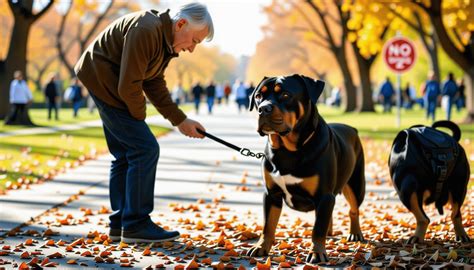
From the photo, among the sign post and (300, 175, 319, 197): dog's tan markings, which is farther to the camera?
the sign post

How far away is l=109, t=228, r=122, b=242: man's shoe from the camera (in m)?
6.26

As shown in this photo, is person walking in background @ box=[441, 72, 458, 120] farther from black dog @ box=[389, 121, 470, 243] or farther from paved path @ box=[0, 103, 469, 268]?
black dog @ box=[389, 121, 470, 243]

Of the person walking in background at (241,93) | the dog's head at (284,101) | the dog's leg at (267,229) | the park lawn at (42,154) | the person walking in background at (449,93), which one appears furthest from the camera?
the person walking in background at (241,93)

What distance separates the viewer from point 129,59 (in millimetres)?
5668

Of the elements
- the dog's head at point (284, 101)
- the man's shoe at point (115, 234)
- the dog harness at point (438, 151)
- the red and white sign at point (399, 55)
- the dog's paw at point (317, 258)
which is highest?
the red and white sign at point (399, 55)

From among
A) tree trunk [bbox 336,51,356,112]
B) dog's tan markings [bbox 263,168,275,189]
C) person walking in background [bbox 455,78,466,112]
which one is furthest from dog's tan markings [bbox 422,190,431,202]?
tree trunk [bbox 336,51,356,112]

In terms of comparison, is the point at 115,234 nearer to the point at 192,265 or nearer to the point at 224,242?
the point at 224,242

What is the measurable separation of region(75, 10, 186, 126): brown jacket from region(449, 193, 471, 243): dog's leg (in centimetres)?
254

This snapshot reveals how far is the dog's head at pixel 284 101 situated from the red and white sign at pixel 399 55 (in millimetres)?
15925

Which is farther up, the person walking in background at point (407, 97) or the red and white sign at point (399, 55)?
the red and white sign at point (399, 55)

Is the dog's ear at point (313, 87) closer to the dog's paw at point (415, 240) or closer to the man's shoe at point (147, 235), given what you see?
the dog's paw at point (415, 240)

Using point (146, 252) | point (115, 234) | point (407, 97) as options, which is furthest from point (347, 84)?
point (146, 252)

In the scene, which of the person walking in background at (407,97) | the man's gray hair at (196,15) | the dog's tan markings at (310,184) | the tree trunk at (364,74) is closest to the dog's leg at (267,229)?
the dog's tan markings at (310,184)

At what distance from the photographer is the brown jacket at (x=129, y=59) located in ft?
18.6
